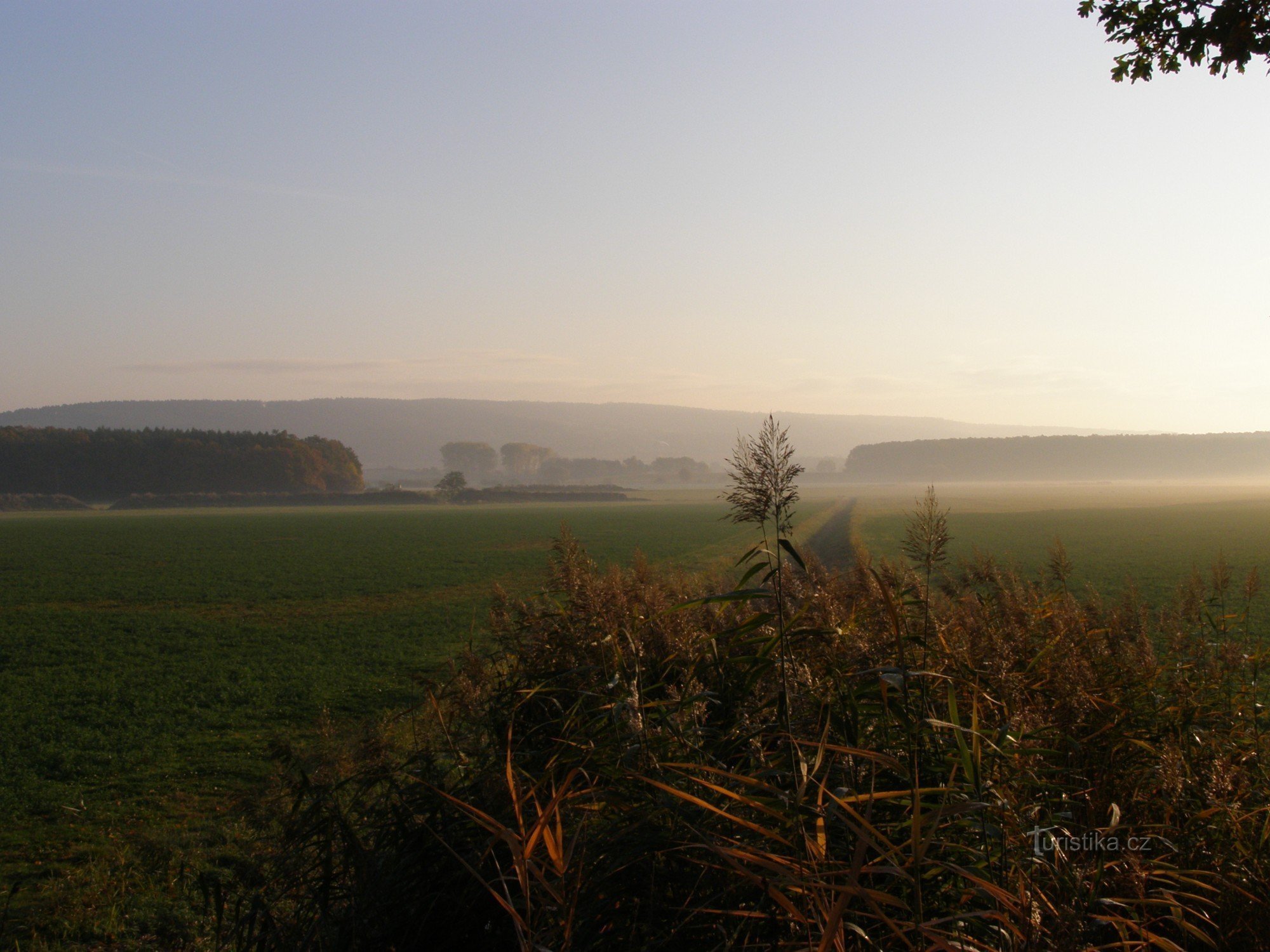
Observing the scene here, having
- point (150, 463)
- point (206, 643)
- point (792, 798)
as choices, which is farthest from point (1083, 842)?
point (150, 463)

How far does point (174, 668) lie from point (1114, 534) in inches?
2054

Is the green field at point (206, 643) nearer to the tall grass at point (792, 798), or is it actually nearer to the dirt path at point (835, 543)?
the dirt path at point (835, 543)

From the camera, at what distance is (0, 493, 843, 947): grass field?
7.90 metres

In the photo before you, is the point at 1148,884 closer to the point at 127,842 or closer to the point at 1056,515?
the point at 127,842

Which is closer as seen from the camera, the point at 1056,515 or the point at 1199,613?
the point at 1199,613

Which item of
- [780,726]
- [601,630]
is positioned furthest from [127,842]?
[780,726]

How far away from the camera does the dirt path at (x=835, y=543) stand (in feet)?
105

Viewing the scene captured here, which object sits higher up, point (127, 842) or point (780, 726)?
point (780, 726)

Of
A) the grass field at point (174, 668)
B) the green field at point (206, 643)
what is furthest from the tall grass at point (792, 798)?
the grass field at point (174, 668)

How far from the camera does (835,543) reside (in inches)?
1734

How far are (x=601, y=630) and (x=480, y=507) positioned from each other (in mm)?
110195

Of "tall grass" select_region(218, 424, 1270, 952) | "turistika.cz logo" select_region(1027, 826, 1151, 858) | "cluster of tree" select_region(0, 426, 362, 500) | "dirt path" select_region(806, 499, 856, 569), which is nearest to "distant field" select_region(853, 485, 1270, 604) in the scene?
"dirt path" select_region(806, 499, 856, 569)

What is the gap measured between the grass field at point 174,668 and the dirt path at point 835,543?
5.14 m

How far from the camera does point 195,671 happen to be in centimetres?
1628
